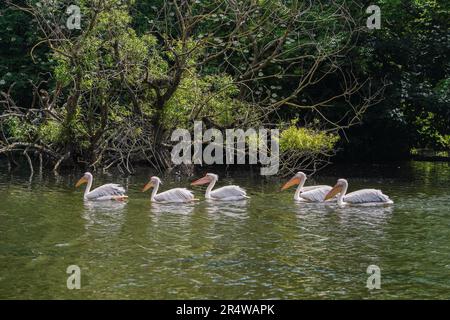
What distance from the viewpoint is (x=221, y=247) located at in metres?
16.2

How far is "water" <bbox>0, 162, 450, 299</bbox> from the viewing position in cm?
1302

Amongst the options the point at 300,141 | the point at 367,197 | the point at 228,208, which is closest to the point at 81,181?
the point at 228,208

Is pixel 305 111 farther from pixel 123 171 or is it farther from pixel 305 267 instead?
pixel 305 267

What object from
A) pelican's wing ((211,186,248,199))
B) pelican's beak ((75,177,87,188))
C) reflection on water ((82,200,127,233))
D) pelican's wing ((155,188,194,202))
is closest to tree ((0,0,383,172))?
pelican's beak ((75,177,87,188))

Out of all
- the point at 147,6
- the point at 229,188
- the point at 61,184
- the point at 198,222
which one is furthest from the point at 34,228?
the point at 147,6

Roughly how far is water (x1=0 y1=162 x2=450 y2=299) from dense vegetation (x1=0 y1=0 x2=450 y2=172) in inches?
192

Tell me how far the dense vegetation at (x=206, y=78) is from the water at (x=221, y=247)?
4.87 metres

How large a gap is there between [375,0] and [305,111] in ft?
18.6

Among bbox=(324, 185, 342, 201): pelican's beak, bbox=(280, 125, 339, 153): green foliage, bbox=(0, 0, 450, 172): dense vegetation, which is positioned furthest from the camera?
bbox=(280, 125, 339, 153): green foliage

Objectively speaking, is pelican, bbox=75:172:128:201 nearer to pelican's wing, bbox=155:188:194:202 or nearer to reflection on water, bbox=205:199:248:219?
pelican's wing, bbox=155:188:194:202

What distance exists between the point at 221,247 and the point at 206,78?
1356cm

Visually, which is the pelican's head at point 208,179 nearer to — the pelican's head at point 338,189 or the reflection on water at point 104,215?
the reflection on water at point 104,215

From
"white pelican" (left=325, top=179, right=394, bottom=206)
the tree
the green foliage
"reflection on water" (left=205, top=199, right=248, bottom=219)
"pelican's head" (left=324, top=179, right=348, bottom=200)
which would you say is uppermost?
the tree

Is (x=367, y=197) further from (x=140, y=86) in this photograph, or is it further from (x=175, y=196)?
(x=140, y=86)
